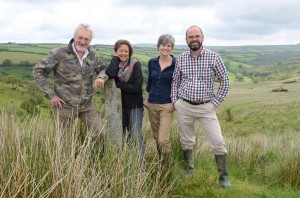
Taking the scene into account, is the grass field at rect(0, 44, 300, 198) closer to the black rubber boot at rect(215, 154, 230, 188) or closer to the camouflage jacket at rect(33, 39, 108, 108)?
the black rubber boot at rect(215, 154, 230, 188)

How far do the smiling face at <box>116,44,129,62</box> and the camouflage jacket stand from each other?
36cm

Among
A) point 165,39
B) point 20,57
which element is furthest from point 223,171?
point 20,57

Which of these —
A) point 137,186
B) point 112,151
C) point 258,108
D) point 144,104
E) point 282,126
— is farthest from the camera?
point 258,108

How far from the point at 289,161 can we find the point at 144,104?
273cm

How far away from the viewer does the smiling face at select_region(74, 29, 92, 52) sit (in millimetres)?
4680

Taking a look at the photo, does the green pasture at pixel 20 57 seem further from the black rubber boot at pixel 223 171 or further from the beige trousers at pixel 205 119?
the black rubber boot at pixel 223 171

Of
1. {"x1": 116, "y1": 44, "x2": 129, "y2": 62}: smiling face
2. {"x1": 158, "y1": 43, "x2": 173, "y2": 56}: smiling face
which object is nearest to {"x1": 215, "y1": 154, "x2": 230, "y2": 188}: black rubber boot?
{"x1": 158, "y1": 43, "x2": 173, "y2": 56}: smiling face

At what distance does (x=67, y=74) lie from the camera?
4.82m

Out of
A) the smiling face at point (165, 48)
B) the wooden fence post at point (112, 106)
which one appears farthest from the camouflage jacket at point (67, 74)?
the smiling face at point (165, 48)

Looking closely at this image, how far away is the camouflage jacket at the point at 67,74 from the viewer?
479 centimetres

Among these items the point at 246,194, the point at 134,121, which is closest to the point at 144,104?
the point at 134,121

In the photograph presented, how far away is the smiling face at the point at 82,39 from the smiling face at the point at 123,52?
0.46 metres

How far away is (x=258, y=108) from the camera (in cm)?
3666

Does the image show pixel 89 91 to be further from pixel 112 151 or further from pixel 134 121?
pixel 112 151
